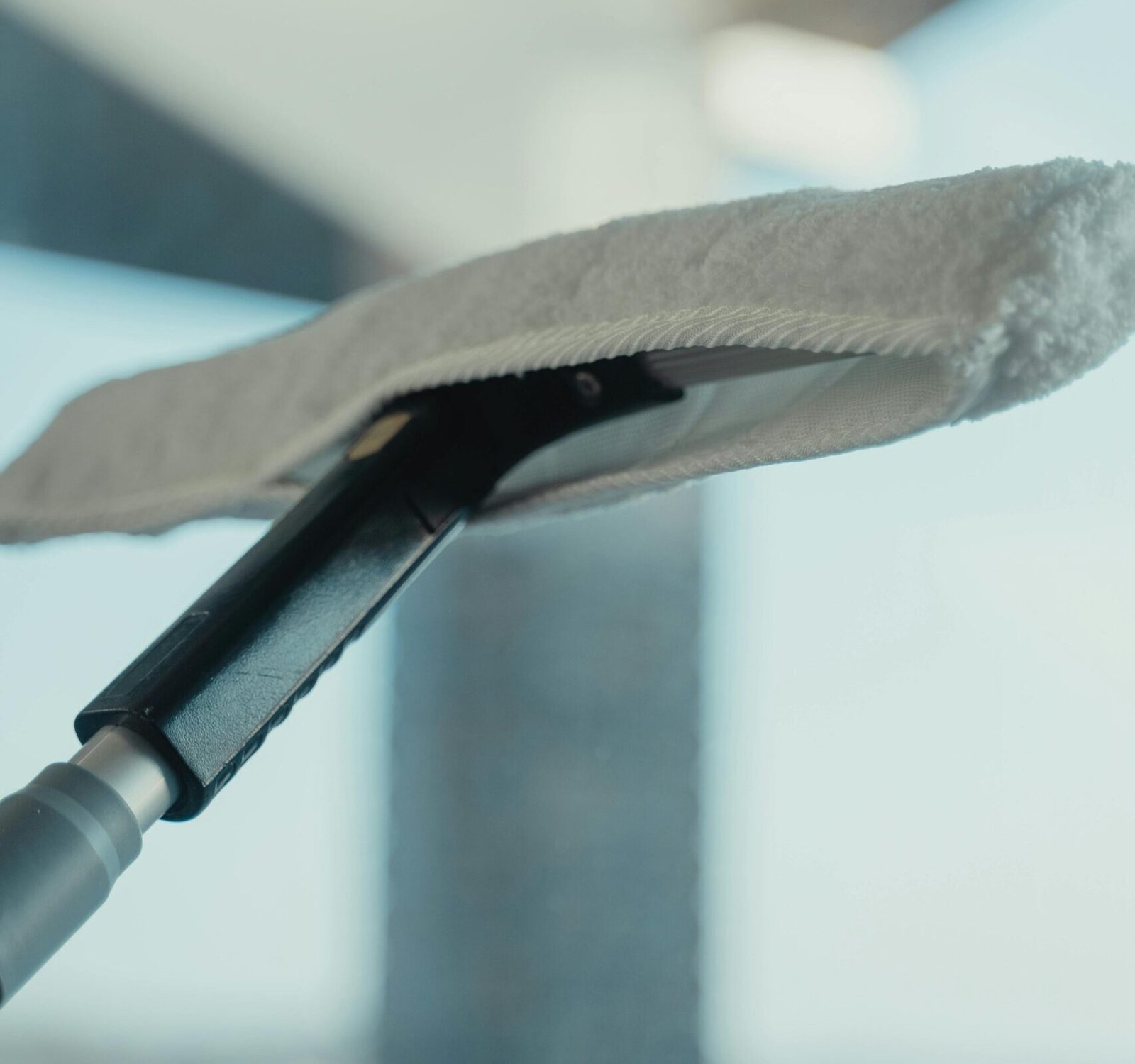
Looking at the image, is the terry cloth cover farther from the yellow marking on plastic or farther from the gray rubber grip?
the gray rubber grip

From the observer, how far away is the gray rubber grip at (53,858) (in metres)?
0.17

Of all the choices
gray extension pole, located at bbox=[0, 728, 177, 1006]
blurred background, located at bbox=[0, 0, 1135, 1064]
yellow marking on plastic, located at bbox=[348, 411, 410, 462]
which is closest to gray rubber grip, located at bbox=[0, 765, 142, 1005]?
gray extension pole, located at bbox=[0, 728, 177, 1006]

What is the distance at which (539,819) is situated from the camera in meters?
1.01

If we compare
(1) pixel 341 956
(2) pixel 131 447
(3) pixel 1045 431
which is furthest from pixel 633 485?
(1) pixel 341 956

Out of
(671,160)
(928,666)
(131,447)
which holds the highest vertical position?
(671,160)

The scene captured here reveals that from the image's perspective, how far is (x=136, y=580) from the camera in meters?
0.79

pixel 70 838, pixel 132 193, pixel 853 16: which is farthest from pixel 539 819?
pixel 70 838

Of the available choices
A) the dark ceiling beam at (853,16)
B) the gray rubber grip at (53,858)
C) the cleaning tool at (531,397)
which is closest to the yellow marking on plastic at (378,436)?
the cleaning tool at (531,397)

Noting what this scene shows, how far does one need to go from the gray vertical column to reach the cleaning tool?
2.05ft

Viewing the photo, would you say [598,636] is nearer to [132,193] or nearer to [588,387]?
[132,193]

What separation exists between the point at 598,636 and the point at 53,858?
888mm

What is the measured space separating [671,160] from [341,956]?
0.77 m

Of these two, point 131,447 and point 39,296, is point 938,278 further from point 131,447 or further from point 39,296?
point 39,296

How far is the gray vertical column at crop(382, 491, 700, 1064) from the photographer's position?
3.22ft
